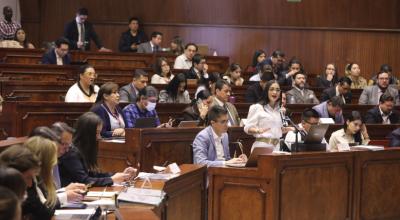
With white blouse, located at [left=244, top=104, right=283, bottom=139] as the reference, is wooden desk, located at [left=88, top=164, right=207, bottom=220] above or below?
below

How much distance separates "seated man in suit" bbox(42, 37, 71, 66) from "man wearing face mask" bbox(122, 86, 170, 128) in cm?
331

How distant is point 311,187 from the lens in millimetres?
7016

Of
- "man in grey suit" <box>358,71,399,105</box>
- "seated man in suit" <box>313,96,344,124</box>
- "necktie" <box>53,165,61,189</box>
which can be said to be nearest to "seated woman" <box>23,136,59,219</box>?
"necktie" <box>53,165,61,189</box>

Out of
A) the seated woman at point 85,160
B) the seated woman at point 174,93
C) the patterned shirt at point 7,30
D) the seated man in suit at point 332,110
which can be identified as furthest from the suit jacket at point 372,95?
the seated woman at point 85,160

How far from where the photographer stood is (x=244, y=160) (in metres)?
6.84

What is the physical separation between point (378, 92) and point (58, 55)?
487 centimetres

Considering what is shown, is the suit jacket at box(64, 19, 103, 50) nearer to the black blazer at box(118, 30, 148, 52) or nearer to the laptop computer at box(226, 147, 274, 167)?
the black blazer at box(118, 30, 148, 52)

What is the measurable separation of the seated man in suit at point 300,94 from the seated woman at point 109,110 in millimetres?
3866

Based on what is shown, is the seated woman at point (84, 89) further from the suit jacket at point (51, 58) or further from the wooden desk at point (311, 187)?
the wooden desk at point (311, 187)

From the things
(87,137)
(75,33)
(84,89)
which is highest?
(75,33)

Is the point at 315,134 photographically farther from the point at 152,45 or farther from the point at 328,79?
the point at 152,45

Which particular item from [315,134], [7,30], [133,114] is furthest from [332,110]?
[7,30]

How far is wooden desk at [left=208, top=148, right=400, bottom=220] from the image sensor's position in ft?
21.7

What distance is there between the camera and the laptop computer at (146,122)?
754 centimetres
